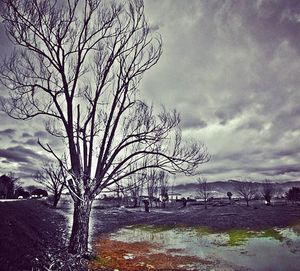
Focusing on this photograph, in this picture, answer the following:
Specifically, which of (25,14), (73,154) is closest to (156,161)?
(73,154)

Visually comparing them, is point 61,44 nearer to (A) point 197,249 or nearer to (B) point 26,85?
(B) point 26,85

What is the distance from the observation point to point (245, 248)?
1641cm

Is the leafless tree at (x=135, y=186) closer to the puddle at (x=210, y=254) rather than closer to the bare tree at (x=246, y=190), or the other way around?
the puddle at (x=210, y=254)

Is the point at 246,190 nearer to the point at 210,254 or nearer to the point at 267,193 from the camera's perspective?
the point at 267,193


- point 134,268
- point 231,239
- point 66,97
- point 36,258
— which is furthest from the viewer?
point 231,239

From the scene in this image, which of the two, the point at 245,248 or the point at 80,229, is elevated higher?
the point at 80,229

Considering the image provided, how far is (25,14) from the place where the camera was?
11.8 meters

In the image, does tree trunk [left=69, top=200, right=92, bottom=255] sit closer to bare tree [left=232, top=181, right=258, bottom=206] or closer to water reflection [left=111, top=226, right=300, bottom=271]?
water reflection [left=111, top=226, right=300, bottom=271]

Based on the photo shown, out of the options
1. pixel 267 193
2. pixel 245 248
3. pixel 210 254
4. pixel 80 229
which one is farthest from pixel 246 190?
pixel 80 229

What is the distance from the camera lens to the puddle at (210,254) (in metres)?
12.0

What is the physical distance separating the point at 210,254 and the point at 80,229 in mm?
7354

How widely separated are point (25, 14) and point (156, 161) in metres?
9.16

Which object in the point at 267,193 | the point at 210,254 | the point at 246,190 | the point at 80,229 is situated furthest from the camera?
the point at 246,190

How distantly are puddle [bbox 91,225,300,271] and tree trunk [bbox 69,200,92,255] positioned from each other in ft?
3.10
